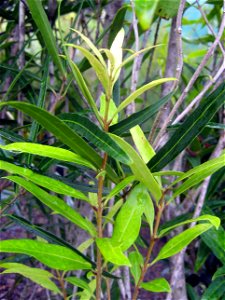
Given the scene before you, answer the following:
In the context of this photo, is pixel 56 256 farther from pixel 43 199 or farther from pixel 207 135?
pixel 207 135

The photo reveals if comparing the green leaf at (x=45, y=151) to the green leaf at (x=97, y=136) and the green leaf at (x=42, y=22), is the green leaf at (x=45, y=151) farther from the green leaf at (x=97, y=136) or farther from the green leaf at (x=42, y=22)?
the green leaf at (x=42, y=22)

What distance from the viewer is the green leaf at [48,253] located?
0.54 m

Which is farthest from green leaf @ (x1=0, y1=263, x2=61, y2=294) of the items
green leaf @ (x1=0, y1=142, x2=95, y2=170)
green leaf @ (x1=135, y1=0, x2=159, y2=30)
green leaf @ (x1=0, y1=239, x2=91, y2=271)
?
green leaf @ (x1=135, y1=0, x2=159, y2=30)

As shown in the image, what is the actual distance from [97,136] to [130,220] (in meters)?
0.14

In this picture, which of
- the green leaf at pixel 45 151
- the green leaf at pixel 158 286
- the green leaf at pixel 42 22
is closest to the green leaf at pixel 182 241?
the green leaf at pixel 158 286

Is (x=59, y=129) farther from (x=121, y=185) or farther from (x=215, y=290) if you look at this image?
(x=215, y=290)

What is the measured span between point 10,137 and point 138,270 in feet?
0.97

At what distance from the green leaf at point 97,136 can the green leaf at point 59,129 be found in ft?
0.05

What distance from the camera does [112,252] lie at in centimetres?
50

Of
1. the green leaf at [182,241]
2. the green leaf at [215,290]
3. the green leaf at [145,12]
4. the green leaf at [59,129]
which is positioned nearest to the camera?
the green leaf at [145,12]

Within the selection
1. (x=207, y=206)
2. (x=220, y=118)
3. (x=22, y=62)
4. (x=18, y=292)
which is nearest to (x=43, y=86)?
(x=22, y=62)

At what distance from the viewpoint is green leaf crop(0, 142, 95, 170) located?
0.51 metres

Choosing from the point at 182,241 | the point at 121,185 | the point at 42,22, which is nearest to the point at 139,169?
the point at 121,185

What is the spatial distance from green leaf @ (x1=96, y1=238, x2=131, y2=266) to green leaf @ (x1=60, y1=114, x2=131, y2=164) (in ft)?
0.36
